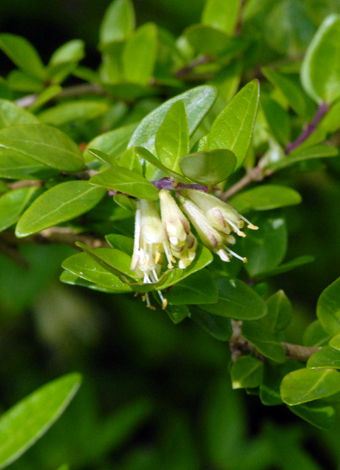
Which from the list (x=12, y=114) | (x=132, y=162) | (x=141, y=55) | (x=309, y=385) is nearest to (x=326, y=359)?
(x=309, y=385)

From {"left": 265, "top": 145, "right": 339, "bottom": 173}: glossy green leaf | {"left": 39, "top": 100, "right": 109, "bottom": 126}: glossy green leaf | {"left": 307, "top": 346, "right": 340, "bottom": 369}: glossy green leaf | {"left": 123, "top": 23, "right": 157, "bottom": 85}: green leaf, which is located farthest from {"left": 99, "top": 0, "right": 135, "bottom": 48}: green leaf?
{"left": 307, "top": 346, "right": 340, "bottom": 369}: glossy green leaf

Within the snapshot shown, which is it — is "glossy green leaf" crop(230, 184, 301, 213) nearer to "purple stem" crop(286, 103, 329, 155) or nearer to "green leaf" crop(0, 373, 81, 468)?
"purple stem" crop(286, 103, 329, 155)

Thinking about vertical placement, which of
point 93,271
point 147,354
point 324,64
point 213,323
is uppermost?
point 324,64

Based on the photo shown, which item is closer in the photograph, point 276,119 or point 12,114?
point 12,114

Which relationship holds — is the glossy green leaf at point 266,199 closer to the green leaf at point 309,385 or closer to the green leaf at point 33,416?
the green leaf at point 309,385

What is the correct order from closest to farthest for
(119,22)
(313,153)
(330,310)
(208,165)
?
(208,165), (330,310), (313,153), (119,22)

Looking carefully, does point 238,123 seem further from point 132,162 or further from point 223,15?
point 223,15

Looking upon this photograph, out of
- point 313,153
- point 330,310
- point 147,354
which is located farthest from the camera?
point 147,354
